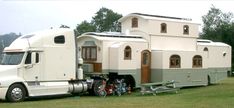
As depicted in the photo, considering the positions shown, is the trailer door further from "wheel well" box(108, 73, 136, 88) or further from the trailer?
"wheel well" box(108, 73, 136, 88)

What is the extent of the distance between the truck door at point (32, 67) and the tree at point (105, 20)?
60.5 metres

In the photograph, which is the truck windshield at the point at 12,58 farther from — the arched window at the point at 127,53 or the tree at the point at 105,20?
the tree at the point at 105,20

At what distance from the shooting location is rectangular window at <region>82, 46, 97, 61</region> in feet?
84.8

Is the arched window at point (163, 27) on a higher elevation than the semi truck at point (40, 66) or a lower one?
higher

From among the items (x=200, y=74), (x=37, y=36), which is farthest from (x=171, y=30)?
(x=37, y=36)

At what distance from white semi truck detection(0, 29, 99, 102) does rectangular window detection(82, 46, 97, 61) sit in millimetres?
2495

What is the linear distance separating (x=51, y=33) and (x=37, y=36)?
70 cm

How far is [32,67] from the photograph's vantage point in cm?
2164

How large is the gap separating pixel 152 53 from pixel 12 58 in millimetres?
9132

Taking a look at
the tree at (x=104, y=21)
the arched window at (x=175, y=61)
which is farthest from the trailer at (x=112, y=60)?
the tree at (x=104, y=21)

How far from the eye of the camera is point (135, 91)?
2744cm

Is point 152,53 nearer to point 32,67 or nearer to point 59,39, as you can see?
point 59,39

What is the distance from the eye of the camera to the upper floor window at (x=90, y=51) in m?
25.8

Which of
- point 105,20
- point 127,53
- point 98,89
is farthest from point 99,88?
point 105,20
